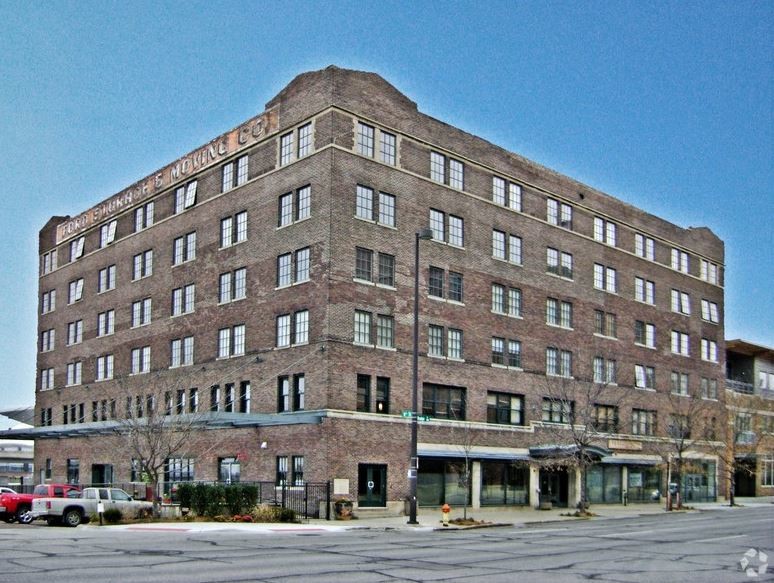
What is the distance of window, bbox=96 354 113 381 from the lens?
62594mm

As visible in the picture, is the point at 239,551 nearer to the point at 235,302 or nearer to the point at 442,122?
the point at 235,302

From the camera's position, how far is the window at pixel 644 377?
211 feet

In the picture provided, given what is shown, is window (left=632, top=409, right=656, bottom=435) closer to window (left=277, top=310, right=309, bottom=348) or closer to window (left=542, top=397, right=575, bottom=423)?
window (left=542, top=397, right=575, bottom=423)

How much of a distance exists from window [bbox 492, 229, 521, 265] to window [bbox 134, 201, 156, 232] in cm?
2226

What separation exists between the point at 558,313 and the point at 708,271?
2249cm

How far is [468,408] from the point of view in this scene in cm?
4984

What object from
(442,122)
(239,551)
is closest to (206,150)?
(442,122)

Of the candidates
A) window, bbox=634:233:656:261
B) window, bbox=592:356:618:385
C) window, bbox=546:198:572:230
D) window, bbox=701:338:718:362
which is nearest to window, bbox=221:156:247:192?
window, bbox=546:198:572:230

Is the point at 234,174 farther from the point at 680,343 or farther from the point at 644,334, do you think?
the point at 680,343

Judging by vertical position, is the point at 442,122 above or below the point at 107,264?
above

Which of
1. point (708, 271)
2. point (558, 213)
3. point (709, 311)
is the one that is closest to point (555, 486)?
point (558, 213)

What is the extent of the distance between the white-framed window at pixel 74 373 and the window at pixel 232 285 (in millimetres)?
19308

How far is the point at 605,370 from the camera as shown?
6131 cm

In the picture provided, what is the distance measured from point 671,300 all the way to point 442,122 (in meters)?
27.6
